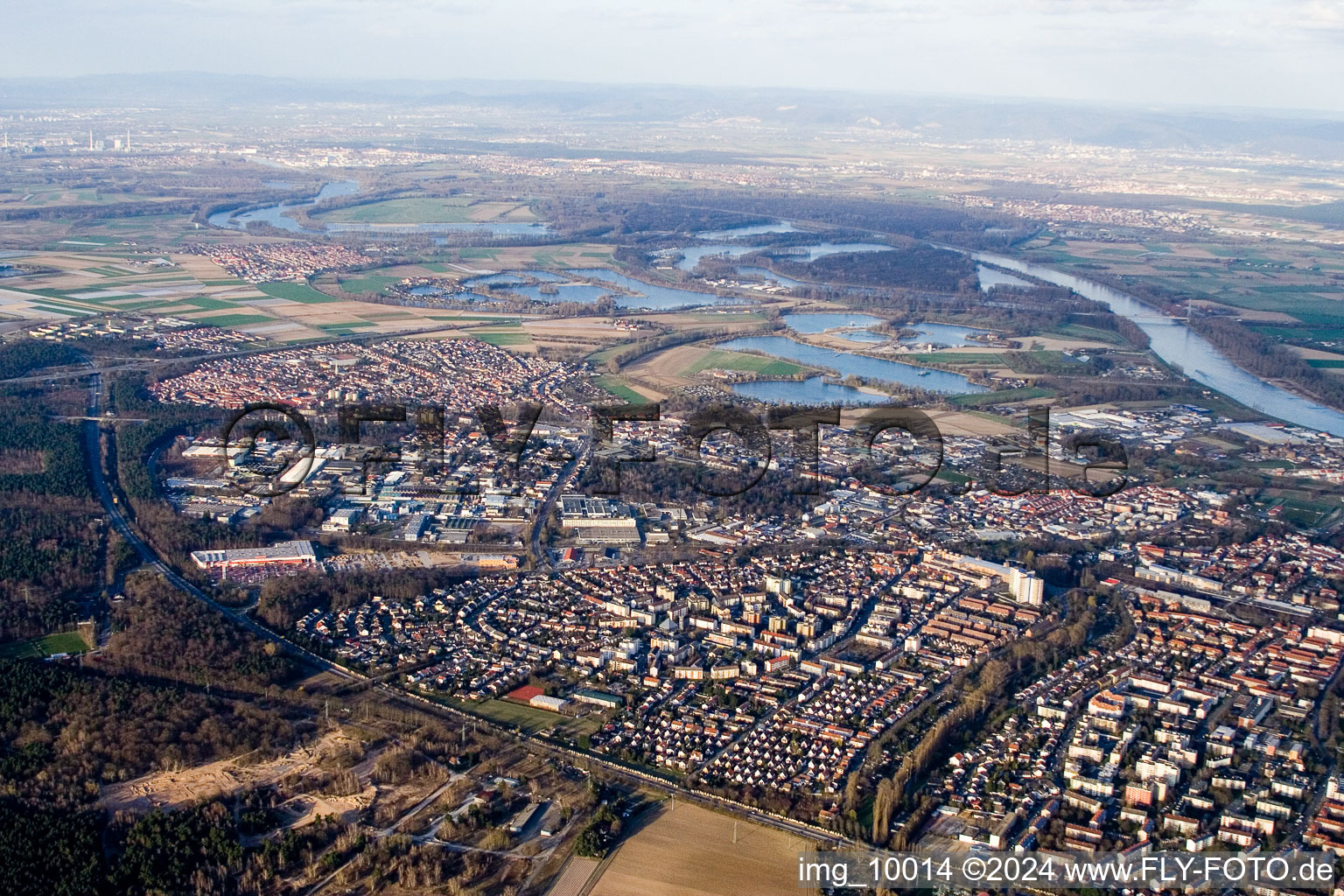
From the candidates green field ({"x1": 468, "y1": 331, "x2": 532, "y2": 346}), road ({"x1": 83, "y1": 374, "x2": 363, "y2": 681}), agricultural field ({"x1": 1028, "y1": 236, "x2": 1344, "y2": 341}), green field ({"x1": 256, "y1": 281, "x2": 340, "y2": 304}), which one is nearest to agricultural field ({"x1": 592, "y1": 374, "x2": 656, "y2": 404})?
green field ({"x1": 468, "y1": 331, "x2": 532, "y2": 346})

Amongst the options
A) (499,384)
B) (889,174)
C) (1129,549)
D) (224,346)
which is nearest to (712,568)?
(1129,549)

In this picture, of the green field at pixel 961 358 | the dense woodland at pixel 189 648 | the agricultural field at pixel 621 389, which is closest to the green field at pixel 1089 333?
the green field at pixel 961 358

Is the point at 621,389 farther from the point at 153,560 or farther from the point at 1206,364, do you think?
the point at 1206,364

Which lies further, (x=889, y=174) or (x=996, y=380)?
(x=889, y=174)

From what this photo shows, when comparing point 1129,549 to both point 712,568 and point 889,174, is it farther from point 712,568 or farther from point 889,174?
point 889,174

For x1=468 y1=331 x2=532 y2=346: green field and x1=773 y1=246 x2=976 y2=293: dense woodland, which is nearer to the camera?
x1=468 y1=331 x2=532 y2=346: green field

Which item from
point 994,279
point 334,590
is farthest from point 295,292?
point 334,590

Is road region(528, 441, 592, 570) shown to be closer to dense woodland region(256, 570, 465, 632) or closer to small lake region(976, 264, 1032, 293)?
dense woodland region(256, 570, 465, 632)
